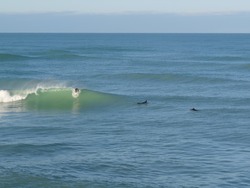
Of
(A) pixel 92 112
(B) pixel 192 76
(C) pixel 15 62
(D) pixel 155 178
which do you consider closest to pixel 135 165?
(D) pixel 155 178

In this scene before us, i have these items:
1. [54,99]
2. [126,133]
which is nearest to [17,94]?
[54,99]

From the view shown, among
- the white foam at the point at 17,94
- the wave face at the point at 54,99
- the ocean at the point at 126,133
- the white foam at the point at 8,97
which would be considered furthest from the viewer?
the white foam at the point at 17,94

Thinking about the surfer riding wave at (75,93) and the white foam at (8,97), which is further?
the surfer riding wave at (75,93)

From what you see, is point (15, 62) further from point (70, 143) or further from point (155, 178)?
point (155, 178)

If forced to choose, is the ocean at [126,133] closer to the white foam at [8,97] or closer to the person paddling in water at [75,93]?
the white foam at [8,97]

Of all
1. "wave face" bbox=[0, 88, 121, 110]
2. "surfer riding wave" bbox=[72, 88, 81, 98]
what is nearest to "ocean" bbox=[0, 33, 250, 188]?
"wave face" bbox=[0, 88, 121, 110]

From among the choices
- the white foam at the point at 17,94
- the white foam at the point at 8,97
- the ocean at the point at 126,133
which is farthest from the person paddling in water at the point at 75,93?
the white foam at the point at 8,97

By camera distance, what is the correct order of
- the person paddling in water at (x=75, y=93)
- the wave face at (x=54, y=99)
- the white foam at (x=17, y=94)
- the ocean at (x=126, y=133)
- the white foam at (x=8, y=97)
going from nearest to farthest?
the ocean at (x=126, y=133)
the wave face at (x=54, y=99)
the white foam at (x=8, y=97)
the white foam at (x=17, y=94)
the person paddling in water at (x=75, y=93)

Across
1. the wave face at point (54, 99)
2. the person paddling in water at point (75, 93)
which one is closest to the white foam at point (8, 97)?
the wave face at point (54, 99)

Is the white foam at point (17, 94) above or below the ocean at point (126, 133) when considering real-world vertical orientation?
above

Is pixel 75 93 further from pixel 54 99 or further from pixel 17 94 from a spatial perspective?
pixel 17 94

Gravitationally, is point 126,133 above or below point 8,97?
below

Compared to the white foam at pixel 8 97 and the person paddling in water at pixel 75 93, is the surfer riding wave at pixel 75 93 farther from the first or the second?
the white foam at pixel 8 97

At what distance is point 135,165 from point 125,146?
272 centimetres
